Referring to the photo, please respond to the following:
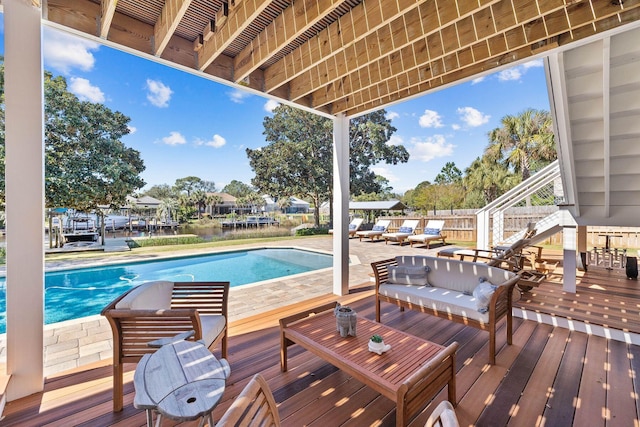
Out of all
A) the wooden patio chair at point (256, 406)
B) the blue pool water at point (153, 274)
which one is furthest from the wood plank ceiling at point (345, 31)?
the blue pool water at point (153, 274)

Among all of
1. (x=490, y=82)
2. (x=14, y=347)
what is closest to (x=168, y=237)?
(x=14, y=347)

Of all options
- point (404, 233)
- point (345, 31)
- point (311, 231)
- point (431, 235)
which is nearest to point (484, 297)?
point (345, 31)

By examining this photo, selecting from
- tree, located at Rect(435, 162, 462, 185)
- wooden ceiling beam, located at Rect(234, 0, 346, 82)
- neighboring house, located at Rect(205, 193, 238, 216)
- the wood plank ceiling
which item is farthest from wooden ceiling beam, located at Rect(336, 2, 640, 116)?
tree, located at Rect(435, 162, 462, 185)

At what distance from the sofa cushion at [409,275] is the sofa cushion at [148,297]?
2.52m

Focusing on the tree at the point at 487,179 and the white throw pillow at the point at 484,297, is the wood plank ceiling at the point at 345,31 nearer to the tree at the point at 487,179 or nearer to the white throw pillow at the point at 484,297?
the white throw pillow at the point at 484,297

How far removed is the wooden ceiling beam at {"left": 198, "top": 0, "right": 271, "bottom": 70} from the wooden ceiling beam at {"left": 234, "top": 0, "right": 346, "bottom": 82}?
22 cm

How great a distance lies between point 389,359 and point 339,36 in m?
2.73

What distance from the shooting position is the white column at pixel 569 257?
3992 millimetres

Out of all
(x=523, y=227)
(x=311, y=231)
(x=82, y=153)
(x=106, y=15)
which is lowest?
(x=311, y=231)

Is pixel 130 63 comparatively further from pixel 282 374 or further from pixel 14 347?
pixel 282 374

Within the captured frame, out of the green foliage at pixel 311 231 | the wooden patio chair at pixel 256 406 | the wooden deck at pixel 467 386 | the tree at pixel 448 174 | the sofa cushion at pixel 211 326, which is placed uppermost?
the tree at pixel 448 174

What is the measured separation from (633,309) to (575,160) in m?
1.94

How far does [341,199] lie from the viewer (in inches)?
174

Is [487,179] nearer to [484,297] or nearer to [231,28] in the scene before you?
[484,297]
